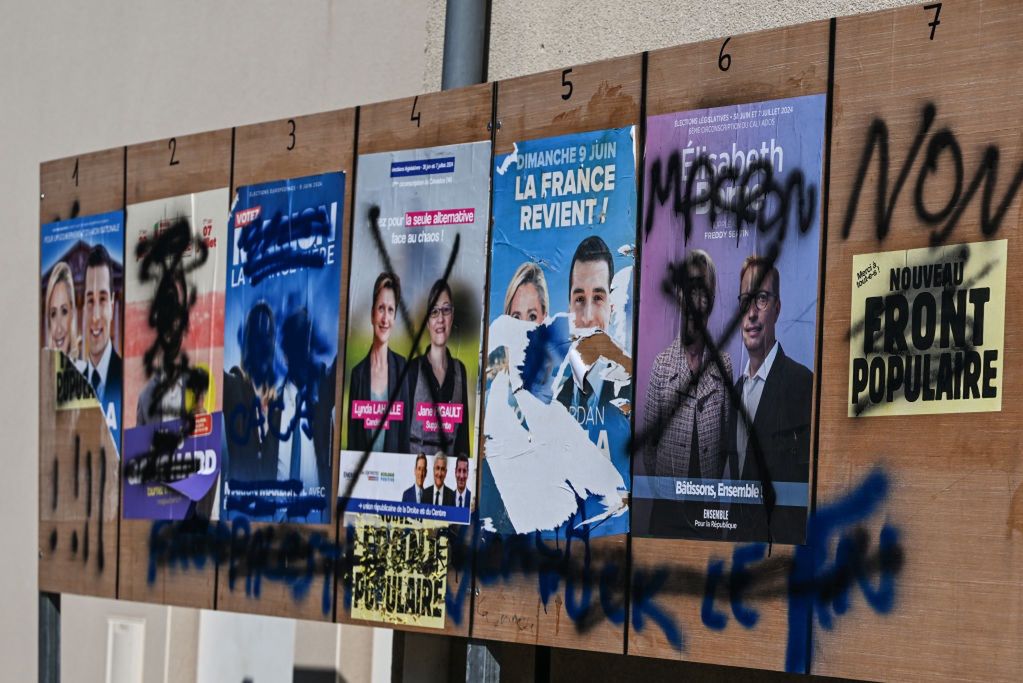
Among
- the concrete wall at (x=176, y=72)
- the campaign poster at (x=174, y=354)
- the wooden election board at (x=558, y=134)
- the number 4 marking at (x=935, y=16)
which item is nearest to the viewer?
the number 4 marking at (x=935, y=16)

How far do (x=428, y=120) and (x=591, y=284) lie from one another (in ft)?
2.43

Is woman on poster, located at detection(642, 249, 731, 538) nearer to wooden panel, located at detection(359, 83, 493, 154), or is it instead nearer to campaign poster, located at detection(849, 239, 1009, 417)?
campaign poster, located at detection(849, 239, 1009, 417)

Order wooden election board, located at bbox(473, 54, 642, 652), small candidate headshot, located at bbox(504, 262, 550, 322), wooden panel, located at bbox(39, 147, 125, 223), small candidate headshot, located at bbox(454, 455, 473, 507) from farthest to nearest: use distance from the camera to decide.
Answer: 1. wooden panel, located at bbox(39, 147, 125, 223)
2. small candidate headshot, located at bbox(454, 455, 473, 507)
3. small candidate headshot, located at bbox(504, 262, 550, 322)
4. wooden election board, located at bbox(473, 54, 642, 652)

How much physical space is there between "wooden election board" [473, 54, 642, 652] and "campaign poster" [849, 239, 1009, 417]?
754mm

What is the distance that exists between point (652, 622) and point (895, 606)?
61 centimetres

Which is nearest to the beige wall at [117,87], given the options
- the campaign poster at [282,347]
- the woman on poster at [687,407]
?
the campaign poster at [282,347]

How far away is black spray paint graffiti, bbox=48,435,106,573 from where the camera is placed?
15.9 feet

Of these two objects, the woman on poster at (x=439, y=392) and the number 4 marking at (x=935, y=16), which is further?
the woman on poster at (x=439, y=392)

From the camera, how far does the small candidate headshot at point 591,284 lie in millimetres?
3583

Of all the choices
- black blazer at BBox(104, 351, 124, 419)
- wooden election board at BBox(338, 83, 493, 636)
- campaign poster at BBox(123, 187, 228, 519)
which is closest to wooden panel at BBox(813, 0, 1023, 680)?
wooden election board at BBox(338, 83, 493, 636)

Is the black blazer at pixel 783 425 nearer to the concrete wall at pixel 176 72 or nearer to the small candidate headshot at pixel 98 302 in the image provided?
the concrete wall at pixel 176 72

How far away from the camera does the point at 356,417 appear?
13.4ft

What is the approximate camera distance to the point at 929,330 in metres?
3.05

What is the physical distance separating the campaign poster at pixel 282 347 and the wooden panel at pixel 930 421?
1573mm
